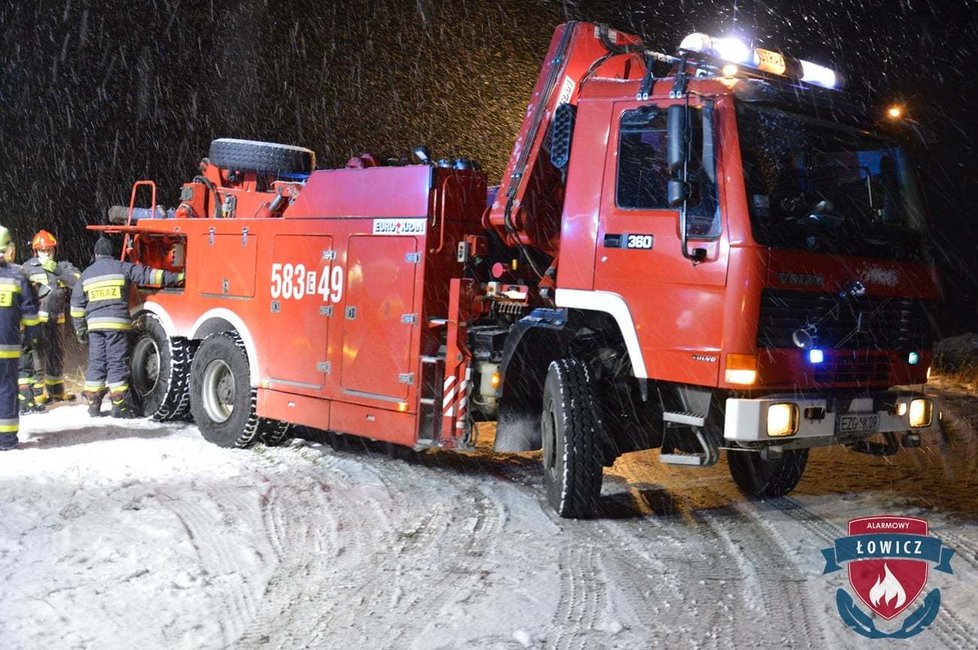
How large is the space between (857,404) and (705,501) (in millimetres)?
1609

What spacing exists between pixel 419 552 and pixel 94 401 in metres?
5.82

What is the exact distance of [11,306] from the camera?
844 centimetres

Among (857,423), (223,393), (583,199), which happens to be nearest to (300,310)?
(223,393)

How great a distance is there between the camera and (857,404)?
19.7ft

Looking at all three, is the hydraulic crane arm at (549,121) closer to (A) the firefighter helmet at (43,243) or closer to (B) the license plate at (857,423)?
(B) the license plate at (857,423)

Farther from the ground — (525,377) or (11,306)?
(11,306)

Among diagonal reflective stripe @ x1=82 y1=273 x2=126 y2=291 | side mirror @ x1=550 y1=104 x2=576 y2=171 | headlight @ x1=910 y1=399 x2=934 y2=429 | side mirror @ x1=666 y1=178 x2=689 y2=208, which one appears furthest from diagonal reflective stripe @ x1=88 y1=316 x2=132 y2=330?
headlight @ x1=910 y1=399 x2=934 y2=429

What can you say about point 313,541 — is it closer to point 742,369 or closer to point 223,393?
point 742,369

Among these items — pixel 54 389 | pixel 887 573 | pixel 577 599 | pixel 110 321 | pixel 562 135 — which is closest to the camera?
pixel 577 599

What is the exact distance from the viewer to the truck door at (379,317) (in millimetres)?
7484

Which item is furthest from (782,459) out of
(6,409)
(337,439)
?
(6,409)

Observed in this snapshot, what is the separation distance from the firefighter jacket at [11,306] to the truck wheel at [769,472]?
607 centimetres

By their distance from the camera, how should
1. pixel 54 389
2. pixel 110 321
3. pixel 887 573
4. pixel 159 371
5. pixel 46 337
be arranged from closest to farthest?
→ pixel 887 573
pixel 110 321
pixel 159 371
pixel 46 337
pixel 54 389

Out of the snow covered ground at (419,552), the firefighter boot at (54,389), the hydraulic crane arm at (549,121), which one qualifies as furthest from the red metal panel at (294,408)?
the firefighter boot at (54,389)
